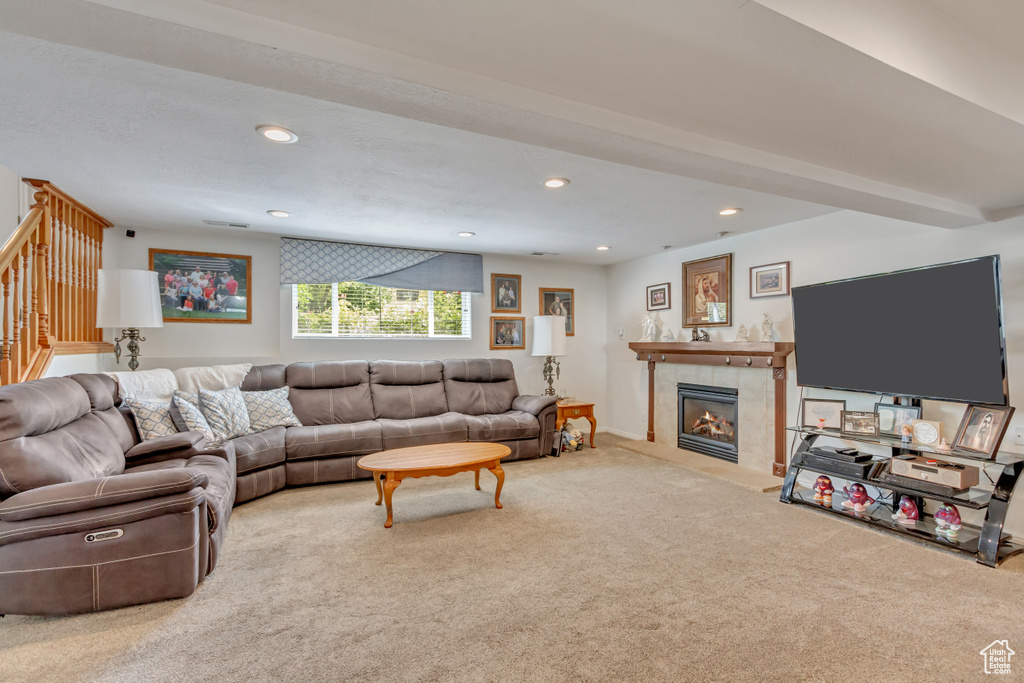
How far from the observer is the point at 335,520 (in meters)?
3.15

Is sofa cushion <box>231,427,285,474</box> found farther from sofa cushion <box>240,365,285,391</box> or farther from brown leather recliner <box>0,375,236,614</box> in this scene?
brown leather recliner <box>0,375,236,614</box>

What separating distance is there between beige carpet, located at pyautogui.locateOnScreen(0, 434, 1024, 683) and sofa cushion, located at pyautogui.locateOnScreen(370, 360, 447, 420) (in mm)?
1547

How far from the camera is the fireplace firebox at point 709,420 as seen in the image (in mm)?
4664

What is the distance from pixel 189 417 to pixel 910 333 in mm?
4945

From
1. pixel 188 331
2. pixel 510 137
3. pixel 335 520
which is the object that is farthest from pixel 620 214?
pixel 188 331

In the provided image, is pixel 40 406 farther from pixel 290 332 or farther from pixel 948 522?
pixel 948 522

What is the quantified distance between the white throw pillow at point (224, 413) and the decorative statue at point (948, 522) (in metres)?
4.76

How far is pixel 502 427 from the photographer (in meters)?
4.61

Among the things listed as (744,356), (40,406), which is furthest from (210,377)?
(744,356)

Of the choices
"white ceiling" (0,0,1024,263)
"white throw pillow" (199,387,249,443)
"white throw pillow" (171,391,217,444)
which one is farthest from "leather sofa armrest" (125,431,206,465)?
"white ceiling" (0,0,1024,263)

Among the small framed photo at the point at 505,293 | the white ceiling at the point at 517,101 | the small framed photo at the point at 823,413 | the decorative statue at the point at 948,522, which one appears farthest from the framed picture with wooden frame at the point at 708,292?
the decorative statue at the point at 948,522

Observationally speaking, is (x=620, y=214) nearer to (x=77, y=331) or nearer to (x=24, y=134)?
(x=24, y=134)

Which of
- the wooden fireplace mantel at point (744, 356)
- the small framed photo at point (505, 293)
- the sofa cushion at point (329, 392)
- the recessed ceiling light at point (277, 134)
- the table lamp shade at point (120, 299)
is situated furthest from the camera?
the small framed photo at point (505, 293)

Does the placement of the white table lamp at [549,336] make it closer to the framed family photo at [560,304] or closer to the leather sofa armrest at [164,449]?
the framed family photo at [560,304]
